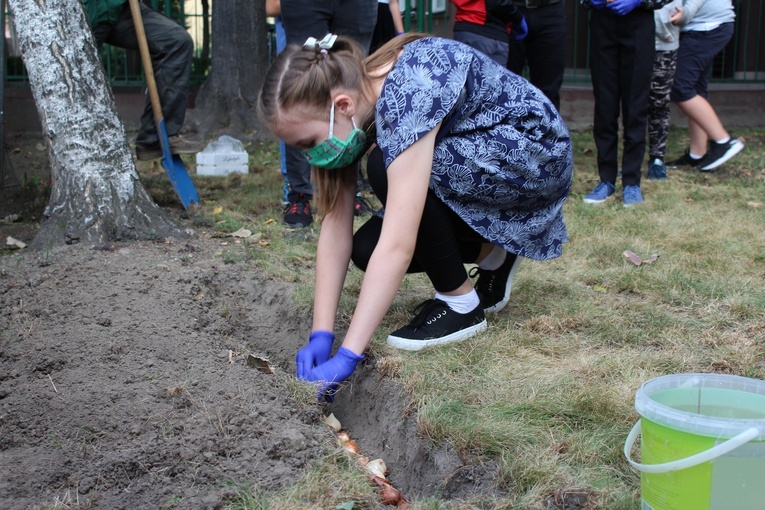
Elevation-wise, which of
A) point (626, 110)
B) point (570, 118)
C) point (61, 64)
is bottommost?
point (570, 118)

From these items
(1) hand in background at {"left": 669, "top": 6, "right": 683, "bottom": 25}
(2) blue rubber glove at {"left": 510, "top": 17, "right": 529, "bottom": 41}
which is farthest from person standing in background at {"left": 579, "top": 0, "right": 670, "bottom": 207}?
(1) hand in background at {"left": 669, "top": 6, "right": 683, "bottom": 25}

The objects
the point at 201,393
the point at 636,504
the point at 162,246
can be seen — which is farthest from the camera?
the point at 162,246

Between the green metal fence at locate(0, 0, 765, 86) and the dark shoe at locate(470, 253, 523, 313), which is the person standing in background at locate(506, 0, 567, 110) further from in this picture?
the dark shoe at locate(470, 253, 523, 313)

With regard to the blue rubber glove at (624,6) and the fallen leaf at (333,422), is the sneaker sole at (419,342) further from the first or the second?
the blue rubber glove at (624,6)

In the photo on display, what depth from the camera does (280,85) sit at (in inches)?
87.4

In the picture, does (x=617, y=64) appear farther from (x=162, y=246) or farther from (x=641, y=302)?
(x=162, y=246)

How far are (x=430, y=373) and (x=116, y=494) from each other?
3.06 ft

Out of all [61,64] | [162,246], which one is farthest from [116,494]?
[61,64]

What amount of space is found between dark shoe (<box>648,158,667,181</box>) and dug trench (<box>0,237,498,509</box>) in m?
3.38

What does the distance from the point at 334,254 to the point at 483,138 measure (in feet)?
1.99

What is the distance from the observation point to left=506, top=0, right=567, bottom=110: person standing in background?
518 cm

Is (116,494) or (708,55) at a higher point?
(708,55)

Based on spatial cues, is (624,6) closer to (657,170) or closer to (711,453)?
(657,170)

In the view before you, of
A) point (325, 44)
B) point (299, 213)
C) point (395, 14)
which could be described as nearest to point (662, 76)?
point (395, 14)
